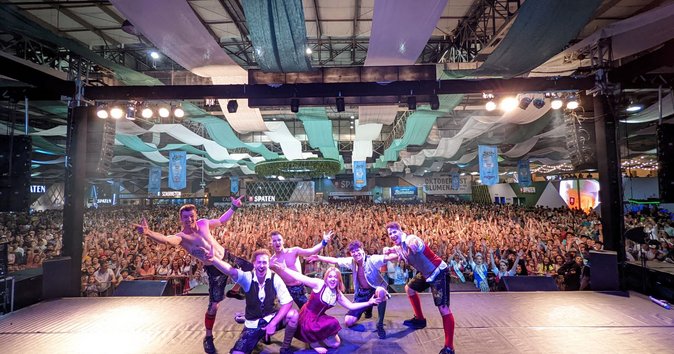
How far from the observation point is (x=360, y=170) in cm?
1666

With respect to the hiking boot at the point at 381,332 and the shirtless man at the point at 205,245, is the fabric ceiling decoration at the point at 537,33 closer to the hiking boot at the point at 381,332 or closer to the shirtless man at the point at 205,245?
the hiking boot at the point at 381,332

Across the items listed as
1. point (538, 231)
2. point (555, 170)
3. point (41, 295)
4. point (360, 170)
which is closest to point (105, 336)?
point (41, 295)

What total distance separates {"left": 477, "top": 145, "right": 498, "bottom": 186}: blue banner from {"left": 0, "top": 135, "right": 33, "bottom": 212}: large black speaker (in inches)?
466

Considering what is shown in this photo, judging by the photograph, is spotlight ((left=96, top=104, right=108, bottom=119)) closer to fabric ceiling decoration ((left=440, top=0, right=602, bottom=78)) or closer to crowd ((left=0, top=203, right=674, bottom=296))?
crowd ((left=0, top=203, right=674, bottom=296))

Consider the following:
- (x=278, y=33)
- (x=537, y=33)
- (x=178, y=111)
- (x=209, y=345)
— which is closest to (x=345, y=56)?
(x=178, y=111)

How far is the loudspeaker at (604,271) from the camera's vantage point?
571 cm

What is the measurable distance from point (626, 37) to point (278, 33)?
5415 mm

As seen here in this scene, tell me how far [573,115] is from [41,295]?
33.5 feet

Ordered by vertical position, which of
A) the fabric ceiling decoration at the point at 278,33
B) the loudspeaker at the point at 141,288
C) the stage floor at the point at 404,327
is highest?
the fabric ceiling decoration at the point at 278,33

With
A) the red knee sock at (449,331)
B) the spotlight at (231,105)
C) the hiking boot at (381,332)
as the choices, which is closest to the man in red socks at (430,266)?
the red knee sock at (449,331)

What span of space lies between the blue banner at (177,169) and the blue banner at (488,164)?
36.1ft

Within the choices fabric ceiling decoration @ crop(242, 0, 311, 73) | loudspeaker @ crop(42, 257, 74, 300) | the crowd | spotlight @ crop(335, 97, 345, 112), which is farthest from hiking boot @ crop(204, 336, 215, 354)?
spotlight @ crop(335, 97, 345, 112)

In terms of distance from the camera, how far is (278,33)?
4.42 m

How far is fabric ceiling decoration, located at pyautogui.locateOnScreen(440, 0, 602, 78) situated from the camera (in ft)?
13.2
